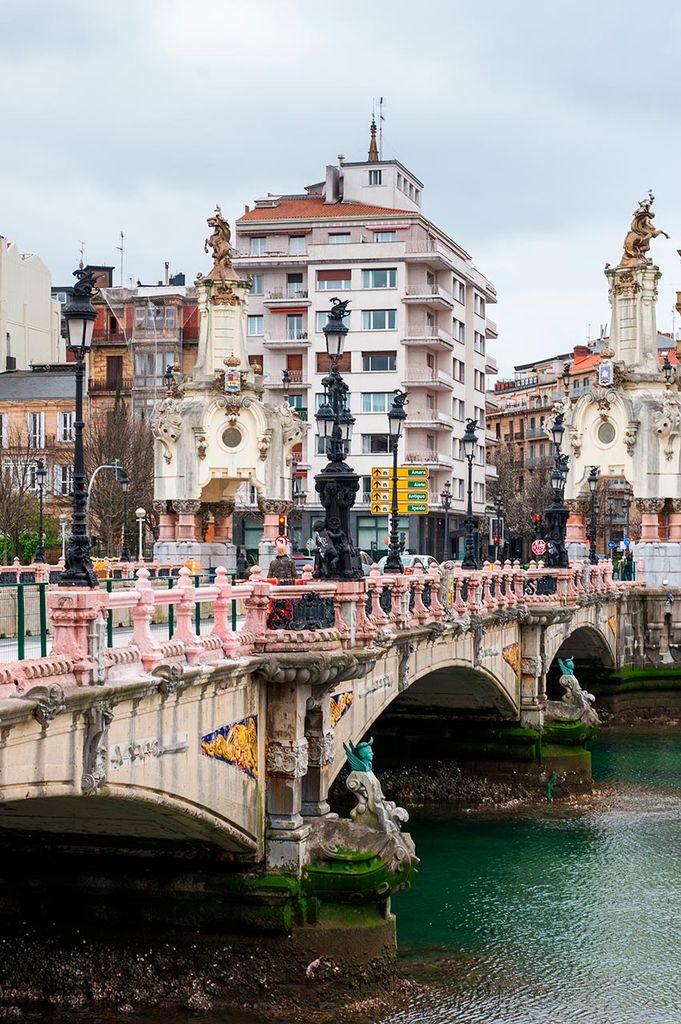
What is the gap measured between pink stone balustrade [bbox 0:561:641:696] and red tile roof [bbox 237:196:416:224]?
4902cm

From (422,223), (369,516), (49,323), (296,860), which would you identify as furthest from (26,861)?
(49,323)

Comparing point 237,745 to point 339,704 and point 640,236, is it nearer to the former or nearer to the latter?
point 339,704

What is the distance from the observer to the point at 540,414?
123688 mm

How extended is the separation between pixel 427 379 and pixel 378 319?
3.86 metres

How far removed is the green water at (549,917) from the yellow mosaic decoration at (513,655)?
3.95 meters

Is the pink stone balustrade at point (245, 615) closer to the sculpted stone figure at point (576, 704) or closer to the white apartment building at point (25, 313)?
the sculpted stone figure at point (576, 704)

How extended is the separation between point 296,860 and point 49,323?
74989mm

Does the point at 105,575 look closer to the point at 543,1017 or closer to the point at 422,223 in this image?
the point at 543,1017

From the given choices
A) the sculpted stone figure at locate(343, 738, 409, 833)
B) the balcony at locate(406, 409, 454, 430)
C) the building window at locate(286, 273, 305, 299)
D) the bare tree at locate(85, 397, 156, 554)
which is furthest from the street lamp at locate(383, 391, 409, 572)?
the building window at locate(286, 273, 305, 299)

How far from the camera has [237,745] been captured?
68.2 ft

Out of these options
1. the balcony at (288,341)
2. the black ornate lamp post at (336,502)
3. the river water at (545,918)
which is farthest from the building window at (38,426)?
the black ornate lamp post at (336,502)

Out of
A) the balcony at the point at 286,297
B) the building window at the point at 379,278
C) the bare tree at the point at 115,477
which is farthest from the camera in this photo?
the balcony at the point at 286,297

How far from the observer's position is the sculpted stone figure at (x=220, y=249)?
4316cm

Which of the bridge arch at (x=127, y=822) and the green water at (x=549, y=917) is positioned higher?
the bridge arch at (x=127, y=822)
